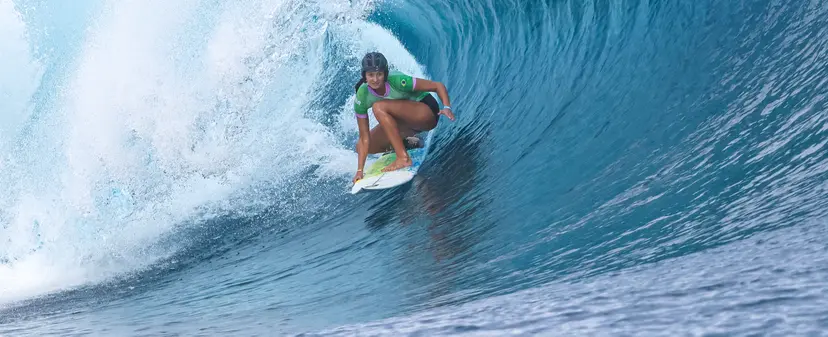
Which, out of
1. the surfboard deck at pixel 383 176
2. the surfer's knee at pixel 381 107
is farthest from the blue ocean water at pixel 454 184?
the surfer's knee at pixel 381 107

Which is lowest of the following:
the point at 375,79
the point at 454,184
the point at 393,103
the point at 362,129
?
the point at 454,184

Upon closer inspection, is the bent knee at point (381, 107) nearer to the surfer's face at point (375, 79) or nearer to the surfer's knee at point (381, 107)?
the surfer's knee at point (381, 107)

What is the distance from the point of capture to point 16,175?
8.42 meters

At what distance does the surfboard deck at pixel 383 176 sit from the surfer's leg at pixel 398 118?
2.5 inches

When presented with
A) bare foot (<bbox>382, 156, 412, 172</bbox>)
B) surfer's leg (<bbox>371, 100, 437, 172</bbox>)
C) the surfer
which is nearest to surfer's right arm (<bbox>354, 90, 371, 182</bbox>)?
the surfer

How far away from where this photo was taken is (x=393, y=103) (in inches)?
204

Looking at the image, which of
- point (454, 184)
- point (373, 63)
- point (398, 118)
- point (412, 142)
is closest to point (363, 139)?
point (398, 118)

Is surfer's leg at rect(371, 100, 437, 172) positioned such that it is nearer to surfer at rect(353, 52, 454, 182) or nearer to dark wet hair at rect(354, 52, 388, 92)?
surfer at rect(353, 52, 454, 182)

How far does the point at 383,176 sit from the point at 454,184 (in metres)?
0.80

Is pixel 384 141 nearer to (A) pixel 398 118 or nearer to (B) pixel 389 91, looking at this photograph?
(A) pixel 398 118

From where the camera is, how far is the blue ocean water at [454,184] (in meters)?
1.79

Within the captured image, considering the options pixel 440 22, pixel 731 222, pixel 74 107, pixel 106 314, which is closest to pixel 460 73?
pixel 440 22

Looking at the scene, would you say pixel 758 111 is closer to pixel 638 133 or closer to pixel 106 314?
pixel 638 133

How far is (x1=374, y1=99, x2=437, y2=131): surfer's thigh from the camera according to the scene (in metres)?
5.16
